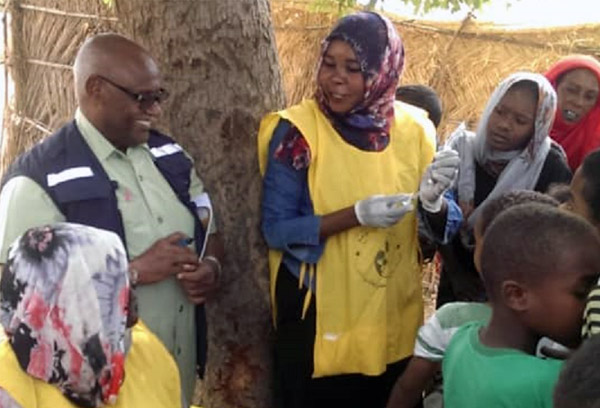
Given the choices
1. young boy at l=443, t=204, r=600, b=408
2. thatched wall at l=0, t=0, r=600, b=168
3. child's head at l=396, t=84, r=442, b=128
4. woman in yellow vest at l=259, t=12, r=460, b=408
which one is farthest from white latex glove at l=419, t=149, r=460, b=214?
thatched wall at l=0, t=0, r=600, b=168

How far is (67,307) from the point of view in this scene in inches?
72.8

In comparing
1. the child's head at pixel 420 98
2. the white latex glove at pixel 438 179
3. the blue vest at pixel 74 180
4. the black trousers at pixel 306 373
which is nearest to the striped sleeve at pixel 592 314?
the white latex glove at pixel 438 179

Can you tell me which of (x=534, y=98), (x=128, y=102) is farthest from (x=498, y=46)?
(x=128, y=102)

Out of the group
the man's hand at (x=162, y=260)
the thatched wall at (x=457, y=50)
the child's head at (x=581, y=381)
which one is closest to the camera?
the child's head at (x=581, y=381)

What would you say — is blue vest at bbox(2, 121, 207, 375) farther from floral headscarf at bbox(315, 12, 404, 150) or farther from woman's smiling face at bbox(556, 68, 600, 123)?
woman's smiling face at bbox(556, 68, 600, 123)

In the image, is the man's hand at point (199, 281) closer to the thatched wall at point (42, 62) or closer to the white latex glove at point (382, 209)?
the white latex glove at point (382, 209)

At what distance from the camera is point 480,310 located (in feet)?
8.27

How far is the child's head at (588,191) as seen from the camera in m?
2.40

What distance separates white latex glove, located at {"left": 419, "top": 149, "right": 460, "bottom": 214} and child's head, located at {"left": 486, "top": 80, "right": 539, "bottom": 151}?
49 centimetres

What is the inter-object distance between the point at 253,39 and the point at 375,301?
108 centimetres

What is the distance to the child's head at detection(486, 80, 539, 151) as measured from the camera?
10.5ft

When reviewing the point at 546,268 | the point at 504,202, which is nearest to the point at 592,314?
the point at 546,268

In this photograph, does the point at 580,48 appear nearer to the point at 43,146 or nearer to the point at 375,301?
the point at 375,301

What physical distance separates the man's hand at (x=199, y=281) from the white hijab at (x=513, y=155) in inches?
38.2
